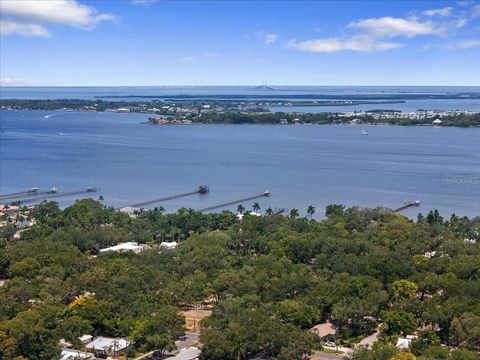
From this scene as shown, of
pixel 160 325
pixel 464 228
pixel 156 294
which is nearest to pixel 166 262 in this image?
pixel 156 294

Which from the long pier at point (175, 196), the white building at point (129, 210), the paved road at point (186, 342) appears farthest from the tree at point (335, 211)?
the paved road at point (186, 342)

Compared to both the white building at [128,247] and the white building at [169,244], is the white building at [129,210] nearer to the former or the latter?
the white building at [169,244]

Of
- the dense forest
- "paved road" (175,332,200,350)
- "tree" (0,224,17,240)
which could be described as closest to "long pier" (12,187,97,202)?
"tree" (0,224,17,240)

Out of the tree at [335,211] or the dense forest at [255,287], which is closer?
the dense forest at [255,287]

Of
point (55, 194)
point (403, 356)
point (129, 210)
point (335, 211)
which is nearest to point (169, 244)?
point (129, 210)

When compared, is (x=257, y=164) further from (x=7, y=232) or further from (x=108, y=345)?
(x=108, y=345)

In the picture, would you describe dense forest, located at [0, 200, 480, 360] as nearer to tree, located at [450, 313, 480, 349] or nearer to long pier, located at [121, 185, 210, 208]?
tree, located at [450, 313, 480, 349]

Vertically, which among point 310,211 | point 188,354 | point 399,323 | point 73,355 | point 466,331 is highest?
point 466,331
